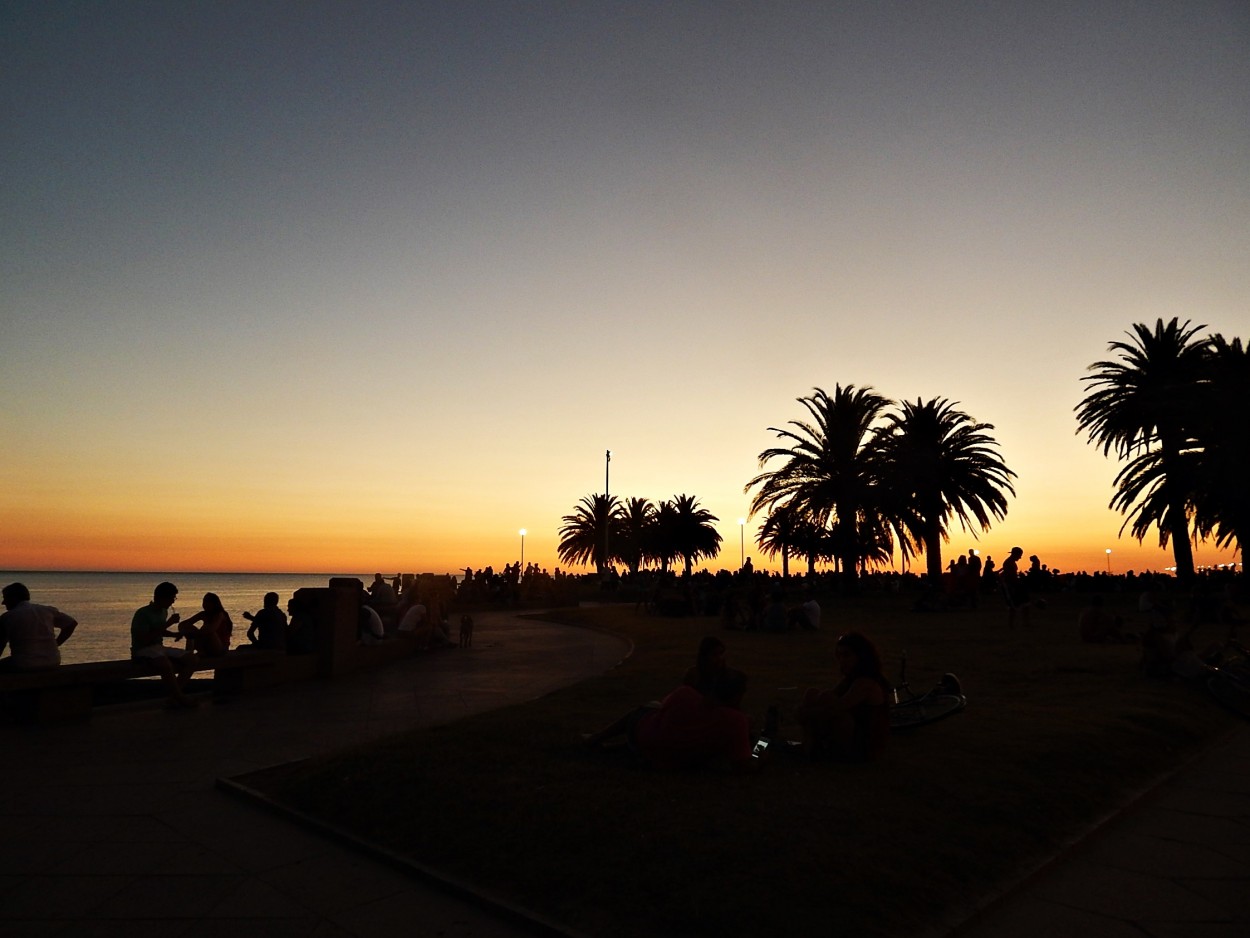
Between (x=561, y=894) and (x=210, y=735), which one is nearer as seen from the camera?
(x=561, y=894)

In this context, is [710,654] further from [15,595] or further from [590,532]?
[590,532]

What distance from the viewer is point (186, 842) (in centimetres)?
546

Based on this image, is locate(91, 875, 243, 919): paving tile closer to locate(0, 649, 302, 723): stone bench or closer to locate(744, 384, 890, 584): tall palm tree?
locate(0, 649, 302, 723): stone bench

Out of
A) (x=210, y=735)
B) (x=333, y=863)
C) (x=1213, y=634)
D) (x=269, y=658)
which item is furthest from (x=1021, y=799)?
(x=1213, y=634)

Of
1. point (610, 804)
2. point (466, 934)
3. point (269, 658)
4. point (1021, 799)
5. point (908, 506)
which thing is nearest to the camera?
point (466, 934)

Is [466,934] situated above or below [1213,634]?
below

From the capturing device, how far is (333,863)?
5.12 metres

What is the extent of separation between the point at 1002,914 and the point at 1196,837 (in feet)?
7.68

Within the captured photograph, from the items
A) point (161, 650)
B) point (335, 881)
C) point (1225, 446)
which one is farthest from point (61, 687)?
point (1225, 446)

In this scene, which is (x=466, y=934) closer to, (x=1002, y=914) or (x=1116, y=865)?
(x=1002, y=914)

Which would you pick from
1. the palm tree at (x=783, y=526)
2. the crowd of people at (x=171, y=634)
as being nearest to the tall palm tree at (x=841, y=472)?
the palm tree at (x=783, y=526)

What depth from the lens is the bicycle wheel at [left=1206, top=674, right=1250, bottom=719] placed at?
9938 millimetres

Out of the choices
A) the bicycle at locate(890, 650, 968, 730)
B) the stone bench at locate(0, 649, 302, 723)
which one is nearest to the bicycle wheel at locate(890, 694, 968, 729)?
the bicycle at locate(890, 650, 968, 730)

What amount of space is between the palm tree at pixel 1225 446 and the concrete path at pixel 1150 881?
81.6 ft
